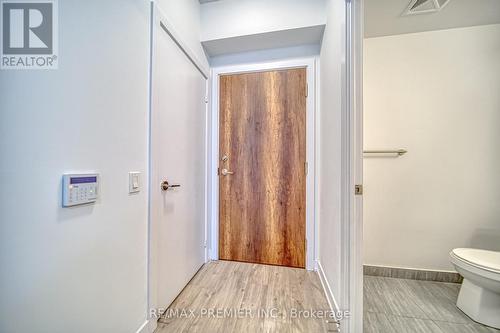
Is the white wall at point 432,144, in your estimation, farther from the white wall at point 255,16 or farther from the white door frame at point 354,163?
the white door frame at point 354,163

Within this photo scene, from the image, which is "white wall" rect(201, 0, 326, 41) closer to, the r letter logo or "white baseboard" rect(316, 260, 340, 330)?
the r letter logo

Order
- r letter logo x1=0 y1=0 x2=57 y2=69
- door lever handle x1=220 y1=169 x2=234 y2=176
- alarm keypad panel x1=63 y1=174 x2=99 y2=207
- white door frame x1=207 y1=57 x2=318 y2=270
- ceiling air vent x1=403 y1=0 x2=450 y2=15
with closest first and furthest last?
1. r letter logo x1=0 y1=0 x2=57 y2=69
2. alarm keypad panel x1=63 y1=174 x2=99 y2=207
3. ceiling air vent x1=403 y1=0 x2=450 y2=15
4. white door frame x1=207 y1=57 x2=318 y2=270
5. door lever handle x1=220 y1=169 x2=234 y2=176

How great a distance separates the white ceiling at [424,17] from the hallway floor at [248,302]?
2288 mm

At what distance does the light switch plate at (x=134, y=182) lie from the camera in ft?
3.39

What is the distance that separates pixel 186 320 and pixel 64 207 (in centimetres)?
107

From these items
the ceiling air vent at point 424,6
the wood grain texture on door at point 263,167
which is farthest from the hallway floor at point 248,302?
the ceiling air vent at point 424,6

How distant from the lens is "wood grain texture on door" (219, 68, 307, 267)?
6.40 ft

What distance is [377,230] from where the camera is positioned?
72.5 inches

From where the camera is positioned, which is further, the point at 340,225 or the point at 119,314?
the point at 340,225

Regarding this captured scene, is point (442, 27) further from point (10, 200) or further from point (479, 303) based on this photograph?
point (10, 200)

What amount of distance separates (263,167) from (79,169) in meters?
1.47

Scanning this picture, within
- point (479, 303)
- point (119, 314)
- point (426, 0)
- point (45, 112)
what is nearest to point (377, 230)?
point (479, 303)

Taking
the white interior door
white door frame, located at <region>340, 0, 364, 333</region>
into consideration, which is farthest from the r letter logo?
white door frame, located at <region>340, 0, 364, 333</region>

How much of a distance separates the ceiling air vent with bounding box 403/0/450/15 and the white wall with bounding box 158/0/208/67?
174cm
